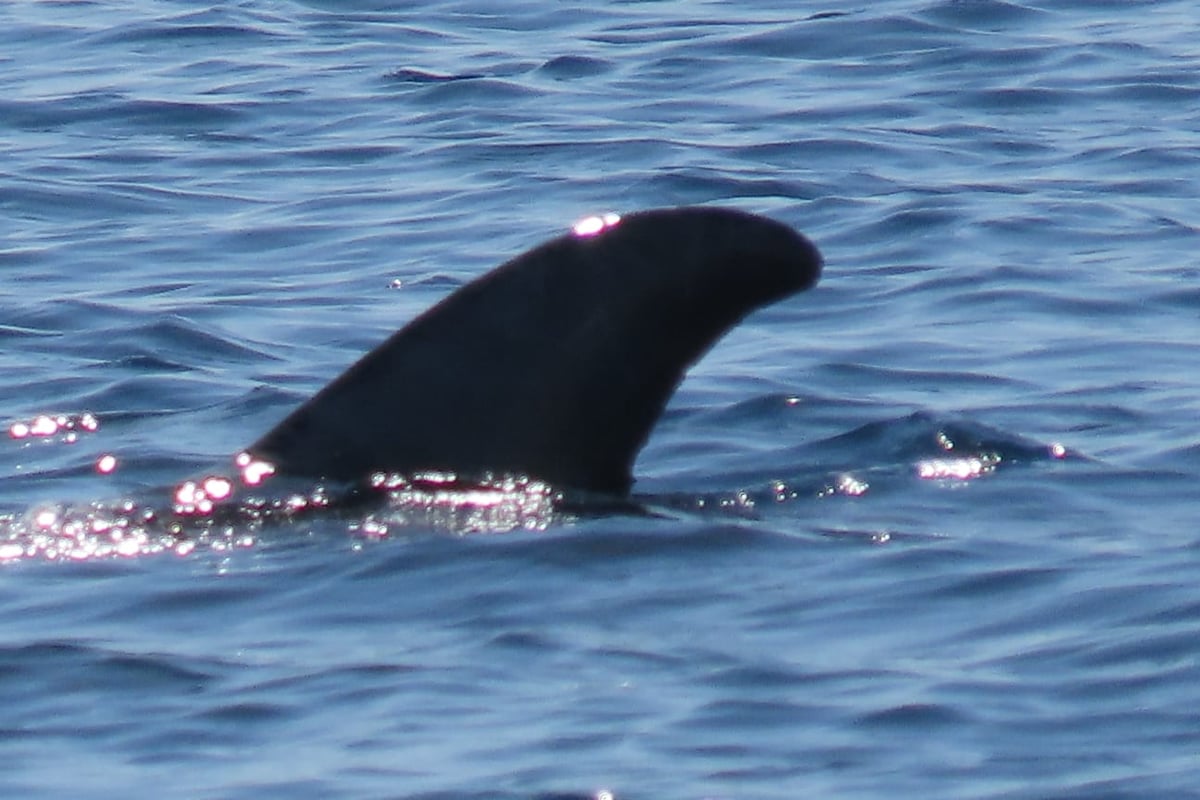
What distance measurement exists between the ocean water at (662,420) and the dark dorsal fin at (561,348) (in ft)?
0.70

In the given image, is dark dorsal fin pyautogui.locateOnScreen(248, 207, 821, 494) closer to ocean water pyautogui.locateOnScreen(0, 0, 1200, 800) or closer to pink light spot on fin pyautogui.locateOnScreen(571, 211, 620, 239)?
pink light spot on fin pyautogui.locateOnScreen(571, 211, 620, 239)

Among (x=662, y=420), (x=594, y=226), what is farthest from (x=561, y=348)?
(x=662, y=420)

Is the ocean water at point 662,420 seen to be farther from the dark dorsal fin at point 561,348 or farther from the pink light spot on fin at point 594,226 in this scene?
the pink light spot on fin at point 594,226

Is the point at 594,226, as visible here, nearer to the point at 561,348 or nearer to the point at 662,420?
the point at 561,348

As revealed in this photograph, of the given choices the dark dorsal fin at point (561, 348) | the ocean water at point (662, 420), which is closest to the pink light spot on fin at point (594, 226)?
the dark dorsal fin at point (561, 348)

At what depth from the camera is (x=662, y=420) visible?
905cm

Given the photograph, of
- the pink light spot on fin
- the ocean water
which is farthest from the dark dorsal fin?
the ocean water

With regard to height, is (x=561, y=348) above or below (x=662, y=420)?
above

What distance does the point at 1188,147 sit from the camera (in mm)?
13719

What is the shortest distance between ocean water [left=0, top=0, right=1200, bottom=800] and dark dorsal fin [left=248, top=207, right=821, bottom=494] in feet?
0.70

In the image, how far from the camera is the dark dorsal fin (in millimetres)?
7008

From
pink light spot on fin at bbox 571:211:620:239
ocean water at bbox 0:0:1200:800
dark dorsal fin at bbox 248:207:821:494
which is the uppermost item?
pink light spot on fin at bbox 571:211:620:239

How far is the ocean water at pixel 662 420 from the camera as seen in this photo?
578 centimetres

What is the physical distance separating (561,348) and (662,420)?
2007 millimetres
